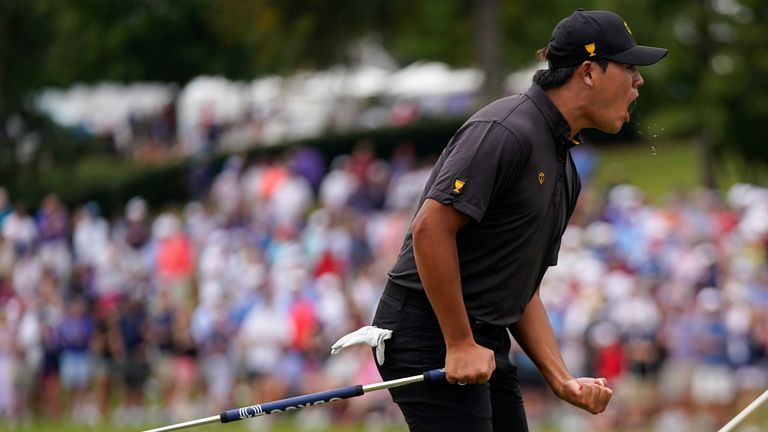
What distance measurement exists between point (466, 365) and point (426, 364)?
0.22 meters

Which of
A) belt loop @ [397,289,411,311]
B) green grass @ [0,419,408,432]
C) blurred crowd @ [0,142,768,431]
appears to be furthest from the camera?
green grass @ [0,419,408,432]

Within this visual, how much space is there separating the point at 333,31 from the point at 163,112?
11859 mm

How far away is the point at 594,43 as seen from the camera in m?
4.95

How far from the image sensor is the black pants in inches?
195

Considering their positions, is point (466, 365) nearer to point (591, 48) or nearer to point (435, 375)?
point (435, 375)

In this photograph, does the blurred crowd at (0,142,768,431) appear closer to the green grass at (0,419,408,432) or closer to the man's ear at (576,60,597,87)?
the green grass at (0,419,408,432)

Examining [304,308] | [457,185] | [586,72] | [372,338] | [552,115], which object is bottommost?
[304,308]

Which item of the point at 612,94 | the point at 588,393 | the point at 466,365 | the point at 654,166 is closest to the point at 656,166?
the point at 654,166

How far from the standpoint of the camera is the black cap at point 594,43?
495 centimetres

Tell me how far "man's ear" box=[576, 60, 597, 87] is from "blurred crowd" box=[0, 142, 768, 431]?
376 inches

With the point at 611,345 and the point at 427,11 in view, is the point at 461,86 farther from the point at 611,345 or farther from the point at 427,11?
the point at 611,345

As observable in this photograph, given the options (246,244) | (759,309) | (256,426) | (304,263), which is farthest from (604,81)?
(246,244)

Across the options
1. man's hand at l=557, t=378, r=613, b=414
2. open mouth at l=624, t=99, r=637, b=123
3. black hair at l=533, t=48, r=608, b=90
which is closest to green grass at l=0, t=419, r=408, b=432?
man's hand at l=557, t=378, r=613, b=414

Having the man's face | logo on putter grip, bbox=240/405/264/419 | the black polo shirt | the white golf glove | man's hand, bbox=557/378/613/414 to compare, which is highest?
the man's face
